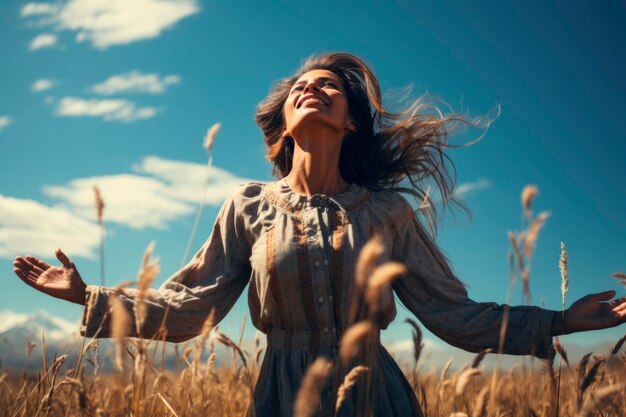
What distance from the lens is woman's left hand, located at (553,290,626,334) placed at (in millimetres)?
2602

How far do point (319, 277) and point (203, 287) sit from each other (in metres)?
0.66

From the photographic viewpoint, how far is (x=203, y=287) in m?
2.97

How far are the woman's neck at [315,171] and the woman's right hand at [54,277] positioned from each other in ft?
3.77

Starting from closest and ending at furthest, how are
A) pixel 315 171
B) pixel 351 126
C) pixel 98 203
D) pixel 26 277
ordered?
pixel 98 203, pixel 26 277, pixel 315 171, pixel 351 126

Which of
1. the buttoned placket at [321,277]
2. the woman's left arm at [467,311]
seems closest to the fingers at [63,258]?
the buttoned placket at [321,277]

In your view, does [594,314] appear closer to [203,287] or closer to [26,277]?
[203,287]

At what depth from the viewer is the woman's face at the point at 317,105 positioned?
10.0ft

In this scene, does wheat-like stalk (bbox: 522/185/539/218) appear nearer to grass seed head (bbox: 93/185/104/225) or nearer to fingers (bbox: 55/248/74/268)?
grass seed head (bbox: 93/185/104/225)

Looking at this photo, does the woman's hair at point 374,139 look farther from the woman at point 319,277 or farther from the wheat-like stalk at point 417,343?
the wheat-like stalk at point 417,343

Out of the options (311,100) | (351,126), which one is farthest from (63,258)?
(351,126)

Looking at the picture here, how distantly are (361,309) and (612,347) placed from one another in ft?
3.46

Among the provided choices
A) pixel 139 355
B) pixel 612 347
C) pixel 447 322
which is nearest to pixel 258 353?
pixel 447 322

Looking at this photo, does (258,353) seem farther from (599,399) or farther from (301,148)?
(599,399)

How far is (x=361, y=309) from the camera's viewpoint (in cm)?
277
